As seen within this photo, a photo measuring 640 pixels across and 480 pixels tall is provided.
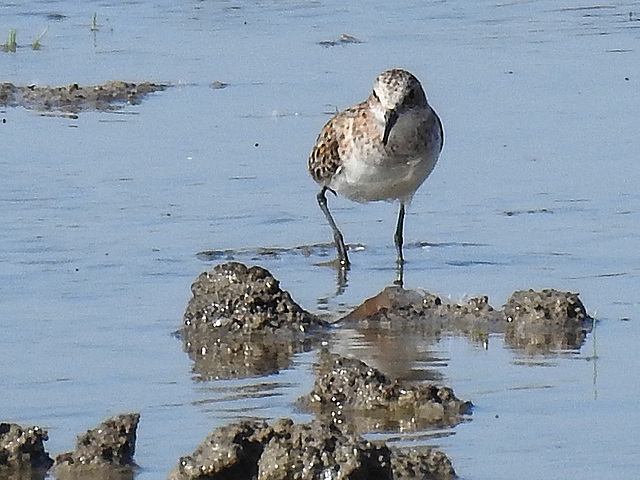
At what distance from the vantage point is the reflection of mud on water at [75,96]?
1249 centimetres

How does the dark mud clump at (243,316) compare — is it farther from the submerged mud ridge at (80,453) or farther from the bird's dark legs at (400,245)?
the submerged mud ridge at (80,453)

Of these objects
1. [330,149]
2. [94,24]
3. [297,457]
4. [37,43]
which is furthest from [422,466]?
[94,24]

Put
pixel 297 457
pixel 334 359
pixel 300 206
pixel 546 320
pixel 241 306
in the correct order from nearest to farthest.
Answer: pixel 297 457
pixel 334 359
pixel 546 320
pixel 241 306
pixel 300 206

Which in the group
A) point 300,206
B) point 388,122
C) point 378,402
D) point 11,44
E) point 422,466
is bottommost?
point 422,466

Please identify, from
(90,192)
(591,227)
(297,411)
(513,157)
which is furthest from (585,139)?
(297,411)

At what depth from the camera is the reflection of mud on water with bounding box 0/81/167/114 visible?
1249cm

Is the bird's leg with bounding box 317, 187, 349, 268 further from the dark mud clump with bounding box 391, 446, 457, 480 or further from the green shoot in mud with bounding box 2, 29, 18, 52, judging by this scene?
the green shoot in mud with bounding box 2, 29, 18, 52

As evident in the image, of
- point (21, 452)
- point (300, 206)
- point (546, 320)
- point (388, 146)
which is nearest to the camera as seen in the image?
point (21, 452)

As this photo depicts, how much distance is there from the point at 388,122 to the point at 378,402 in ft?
11.0

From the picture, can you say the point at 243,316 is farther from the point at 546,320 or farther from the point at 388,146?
the point at 388,146

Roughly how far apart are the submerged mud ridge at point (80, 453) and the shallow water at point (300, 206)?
12 cm

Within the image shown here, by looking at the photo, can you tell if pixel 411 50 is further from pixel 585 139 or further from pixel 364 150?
pixel 364 150

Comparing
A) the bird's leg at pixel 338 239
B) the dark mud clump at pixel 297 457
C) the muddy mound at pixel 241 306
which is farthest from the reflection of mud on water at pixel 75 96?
the dark mud clump at pixel 297 457

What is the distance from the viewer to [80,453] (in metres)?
5.34
